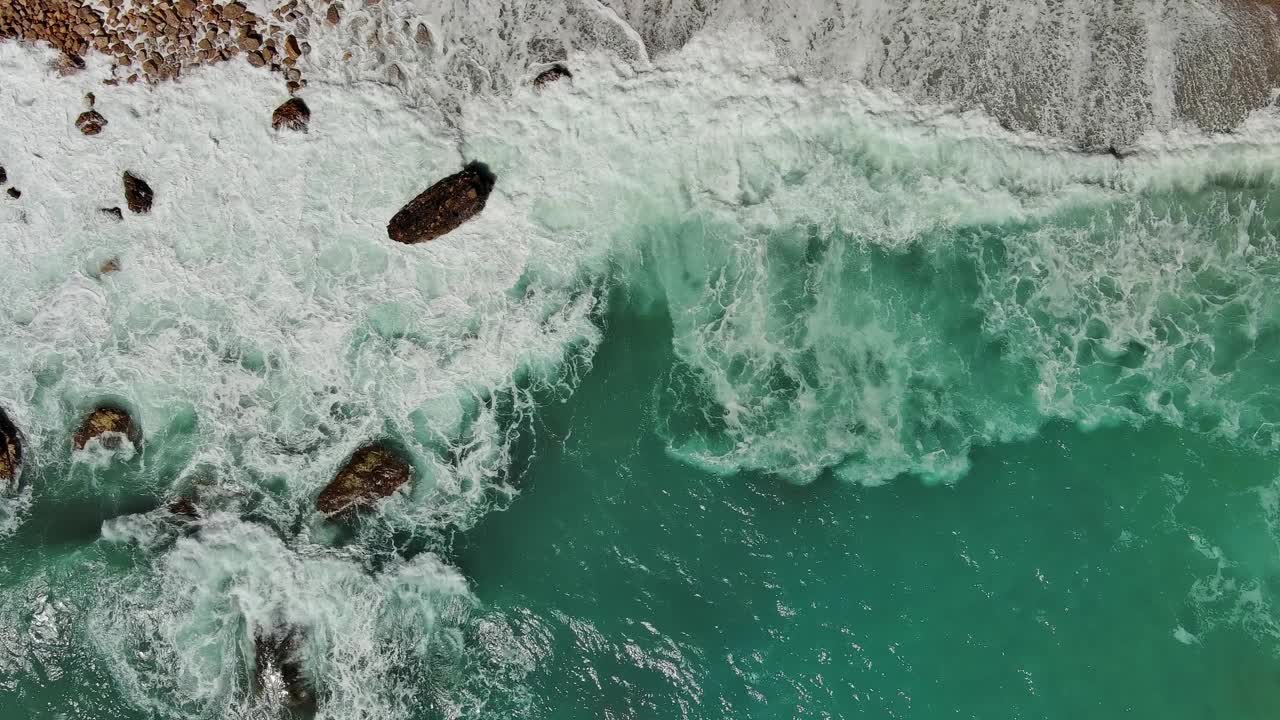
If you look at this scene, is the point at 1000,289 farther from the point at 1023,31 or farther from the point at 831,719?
the point at 831,719

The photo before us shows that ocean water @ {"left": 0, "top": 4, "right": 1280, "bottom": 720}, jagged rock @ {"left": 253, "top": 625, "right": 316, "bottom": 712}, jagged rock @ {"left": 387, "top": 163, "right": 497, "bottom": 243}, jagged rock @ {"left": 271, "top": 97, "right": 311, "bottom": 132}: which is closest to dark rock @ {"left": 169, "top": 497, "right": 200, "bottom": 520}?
ocean water @ {"left": 0, "top": 4, "right": 1280, "bottom": 720}

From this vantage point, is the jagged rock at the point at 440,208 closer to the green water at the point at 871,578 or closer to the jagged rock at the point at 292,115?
the jagged rock at the point at 292,115

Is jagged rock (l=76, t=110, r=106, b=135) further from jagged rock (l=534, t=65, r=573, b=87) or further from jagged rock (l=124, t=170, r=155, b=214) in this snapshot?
jagged rock (l=534, t=65, r=573, b=87)

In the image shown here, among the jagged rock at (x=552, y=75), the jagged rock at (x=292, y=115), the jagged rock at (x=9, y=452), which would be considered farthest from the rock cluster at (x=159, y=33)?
the jagged rock at (x=9, y=452)

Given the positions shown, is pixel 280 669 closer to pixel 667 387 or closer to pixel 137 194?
pixel 667 387

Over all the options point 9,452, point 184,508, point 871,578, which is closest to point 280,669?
point 184,508
